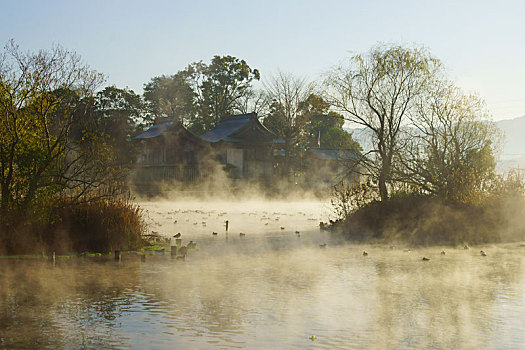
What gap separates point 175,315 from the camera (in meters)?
10.1

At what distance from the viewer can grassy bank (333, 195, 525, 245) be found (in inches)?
917

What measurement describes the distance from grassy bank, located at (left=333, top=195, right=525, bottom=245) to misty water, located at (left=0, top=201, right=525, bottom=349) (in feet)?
12.8

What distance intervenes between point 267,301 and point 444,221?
14178 mm

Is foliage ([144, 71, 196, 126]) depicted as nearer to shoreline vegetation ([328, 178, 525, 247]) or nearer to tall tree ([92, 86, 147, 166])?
tall tree ([92, 86, 147, 166])

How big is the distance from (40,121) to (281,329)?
1107 centimetres

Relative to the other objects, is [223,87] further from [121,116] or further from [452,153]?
[452,153]

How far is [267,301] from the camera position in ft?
37.3

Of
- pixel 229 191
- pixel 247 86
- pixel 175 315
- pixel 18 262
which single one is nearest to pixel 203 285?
pixel 175 315

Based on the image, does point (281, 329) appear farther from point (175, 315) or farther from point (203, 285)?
point (203, 285)

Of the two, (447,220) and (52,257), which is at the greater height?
(447,220)

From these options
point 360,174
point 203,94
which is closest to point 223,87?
point 203,94

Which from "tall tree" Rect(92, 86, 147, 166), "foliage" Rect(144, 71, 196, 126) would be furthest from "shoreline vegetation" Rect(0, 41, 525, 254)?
"foliage" Rect(144, 71, 196, 126)

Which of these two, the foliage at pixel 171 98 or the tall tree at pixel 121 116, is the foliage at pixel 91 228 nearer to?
the tall tree at pixel 121 116

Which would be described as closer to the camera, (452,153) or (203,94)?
(452,153)
